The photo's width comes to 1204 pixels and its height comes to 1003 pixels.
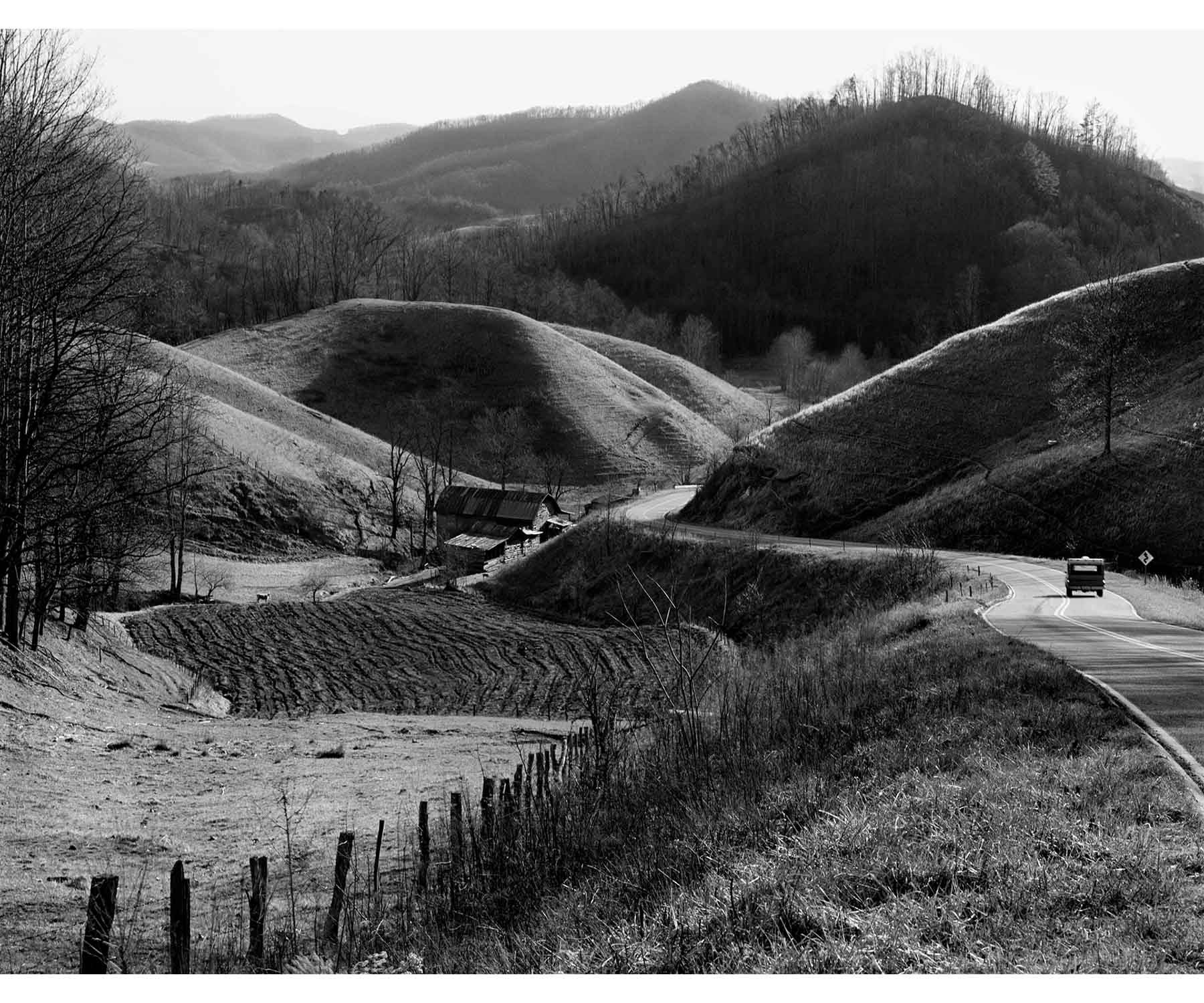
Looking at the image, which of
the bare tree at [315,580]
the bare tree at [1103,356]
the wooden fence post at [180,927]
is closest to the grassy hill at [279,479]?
the bare tree at [315,580]

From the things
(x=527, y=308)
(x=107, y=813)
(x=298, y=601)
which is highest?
(x=527, y=308)

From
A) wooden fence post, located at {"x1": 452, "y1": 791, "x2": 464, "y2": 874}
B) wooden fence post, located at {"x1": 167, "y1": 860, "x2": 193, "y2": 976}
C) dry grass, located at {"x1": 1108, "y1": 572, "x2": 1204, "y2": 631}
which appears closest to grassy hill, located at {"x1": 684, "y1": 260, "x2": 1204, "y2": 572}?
dry grass, located at {"x1": 1108, "y1": 572, "x2": 1204, "y2": 631}

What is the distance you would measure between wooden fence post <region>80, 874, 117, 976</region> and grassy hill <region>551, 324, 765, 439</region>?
119998 millimetres

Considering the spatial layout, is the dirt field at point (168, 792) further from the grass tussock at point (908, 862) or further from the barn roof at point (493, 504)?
the barn roof at point (493, 504)

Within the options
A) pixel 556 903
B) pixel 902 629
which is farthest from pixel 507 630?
pixel 556 903

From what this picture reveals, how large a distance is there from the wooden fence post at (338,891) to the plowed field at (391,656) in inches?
644

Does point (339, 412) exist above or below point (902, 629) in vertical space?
above

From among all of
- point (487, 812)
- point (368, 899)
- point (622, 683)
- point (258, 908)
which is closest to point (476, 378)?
point (622, 683)

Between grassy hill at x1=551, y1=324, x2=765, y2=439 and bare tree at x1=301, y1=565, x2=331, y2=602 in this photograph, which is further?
grassy hill at x1=551, y1=324, x2=765, y2=439

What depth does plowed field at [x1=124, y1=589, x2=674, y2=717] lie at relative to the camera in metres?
32.7

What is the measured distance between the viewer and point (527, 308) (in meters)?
191

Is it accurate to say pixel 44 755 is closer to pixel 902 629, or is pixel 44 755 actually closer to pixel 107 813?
pixel 107 813

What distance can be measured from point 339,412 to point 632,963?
119 m

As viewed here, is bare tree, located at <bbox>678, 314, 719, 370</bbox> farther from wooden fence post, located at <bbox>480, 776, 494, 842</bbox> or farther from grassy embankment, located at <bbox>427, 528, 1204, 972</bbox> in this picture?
wooden fence post, located at <bbox>480, 776, 494, 842</bbox>
